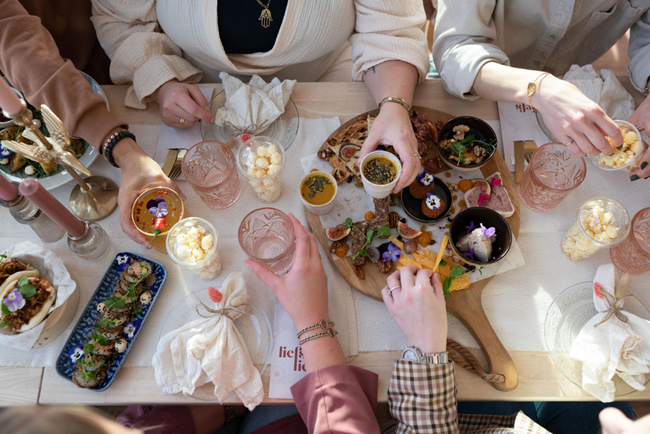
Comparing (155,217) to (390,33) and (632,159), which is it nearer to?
(390,33)

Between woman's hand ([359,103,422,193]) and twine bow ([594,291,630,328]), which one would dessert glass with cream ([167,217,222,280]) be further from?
twine bow ([594,291,630,328])

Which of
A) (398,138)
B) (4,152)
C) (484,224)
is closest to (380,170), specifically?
(398,138)

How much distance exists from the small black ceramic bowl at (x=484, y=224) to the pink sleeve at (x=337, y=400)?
1.61 ft

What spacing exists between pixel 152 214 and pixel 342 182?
2.17 ft

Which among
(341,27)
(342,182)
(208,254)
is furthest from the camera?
(341,27)

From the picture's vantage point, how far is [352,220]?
1.27 meters

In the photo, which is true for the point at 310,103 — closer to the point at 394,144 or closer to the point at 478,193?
the point at 394,144

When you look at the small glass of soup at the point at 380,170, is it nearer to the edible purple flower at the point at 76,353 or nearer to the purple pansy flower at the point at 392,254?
the purple pansy flower at the point at 392,254

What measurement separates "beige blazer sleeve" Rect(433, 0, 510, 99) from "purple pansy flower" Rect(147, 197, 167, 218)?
1155mm

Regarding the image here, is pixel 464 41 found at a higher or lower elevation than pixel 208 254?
higher

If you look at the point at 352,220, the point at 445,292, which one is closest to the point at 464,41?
the point at 352,220

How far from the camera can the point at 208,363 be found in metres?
1.02

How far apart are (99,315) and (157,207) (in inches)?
15.0

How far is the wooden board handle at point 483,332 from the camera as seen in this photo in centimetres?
104
